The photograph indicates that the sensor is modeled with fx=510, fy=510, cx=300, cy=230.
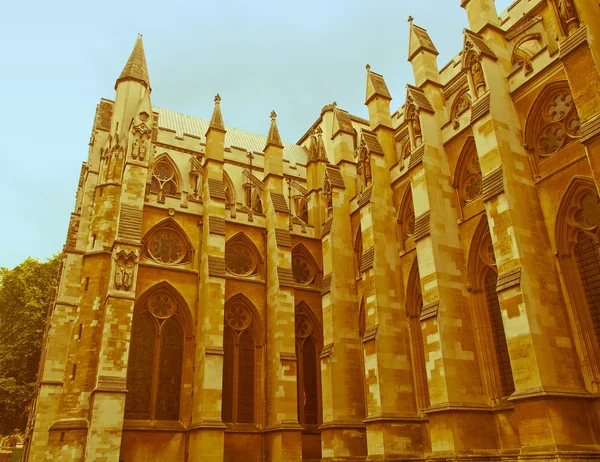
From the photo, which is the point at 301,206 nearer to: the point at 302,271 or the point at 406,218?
the point at 302,271

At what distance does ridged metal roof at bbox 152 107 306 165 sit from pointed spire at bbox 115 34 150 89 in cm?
462

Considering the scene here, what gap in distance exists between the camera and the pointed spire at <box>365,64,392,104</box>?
21062 millimetres

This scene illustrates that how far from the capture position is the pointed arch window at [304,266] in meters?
23.2

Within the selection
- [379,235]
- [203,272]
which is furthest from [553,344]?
[203,272]

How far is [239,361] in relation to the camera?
20.2m

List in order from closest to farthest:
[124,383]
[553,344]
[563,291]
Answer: [553,344], [563,291], [124,383]

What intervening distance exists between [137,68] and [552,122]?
18059 millimetres

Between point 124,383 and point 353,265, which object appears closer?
point 124,383

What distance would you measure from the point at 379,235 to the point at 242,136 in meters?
17.1

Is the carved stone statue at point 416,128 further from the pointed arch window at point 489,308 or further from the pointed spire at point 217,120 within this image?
the pointed spire at point 217,120

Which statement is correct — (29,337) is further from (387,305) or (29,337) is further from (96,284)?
(387,305)

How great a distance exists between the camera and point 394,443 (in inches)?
604

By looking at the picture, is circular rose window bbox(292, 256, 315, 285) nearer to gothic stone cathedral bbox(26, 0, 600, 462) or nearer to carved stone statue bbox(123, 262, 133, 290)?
gothic stone cathedral bbox(26, 0, 600, 462)

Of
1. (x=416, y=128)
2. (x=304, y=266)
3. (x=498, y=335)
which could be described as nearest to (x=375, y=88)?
(x=416, y=128)
